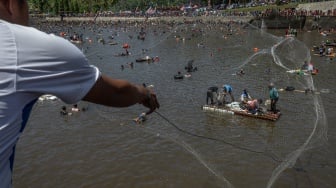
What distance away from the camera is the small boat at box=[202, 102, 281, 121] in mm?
21016

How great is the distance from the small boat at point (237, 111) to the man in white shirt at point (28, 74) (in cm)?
1987

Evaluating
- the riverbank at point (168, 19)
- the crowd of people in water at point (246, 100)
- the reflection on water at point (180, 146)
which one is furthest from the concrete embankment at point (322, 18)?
the crowd of people in water at point (246, 100)

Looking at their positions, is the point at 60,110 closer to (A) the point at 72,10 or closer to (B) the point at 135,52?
(B) the point at 135,52

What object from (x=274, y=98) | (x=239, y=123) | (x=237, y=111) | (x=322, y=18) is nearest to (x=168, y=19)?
(x=322, y=18)

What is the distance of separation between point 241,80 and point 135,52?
25857 millimetres

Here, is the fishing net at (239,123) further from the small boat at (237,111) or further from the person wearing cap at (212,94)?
the person wearing cap at (212,94)

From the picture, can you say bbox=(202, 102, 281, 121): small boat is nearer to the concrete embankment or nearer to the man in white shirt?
the man in white shirt

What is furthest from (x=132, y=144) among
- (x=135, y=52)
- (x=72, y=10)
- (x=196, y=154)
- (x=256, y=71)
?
(x=72, y=10)

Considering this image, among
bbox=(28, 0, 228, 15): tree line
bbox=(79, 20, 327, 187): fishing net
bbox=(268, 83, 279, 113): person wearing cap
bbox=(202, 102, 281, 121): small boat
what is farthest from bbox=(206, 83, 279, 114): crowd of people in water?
bbox=(28, 0, 228, 15): tree line

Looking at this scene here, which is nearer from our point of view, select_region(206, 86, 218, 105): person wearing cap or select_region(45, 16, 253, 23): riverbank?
select_region(206, 86, 218, 105): person wearing cap

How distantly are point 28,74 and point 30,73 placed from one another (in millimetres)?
11

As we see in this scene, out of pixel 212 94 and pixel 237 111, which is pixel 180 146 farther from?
pixel 212 94

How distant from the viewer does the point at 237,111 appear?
2205 cm

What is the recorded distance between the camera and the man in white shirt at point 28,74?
64.3 inches
